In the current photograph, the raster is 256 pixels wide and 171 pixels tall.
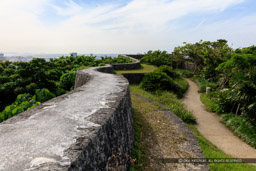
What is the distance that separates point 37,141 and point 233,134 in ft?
23.5

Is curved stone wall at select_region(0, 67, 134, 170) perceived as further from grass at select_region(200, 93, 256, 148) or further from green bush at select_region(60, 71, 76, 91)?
green bush at select_region(60, 71, 76, 91)

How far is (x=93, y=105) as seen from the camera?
2.56 meters

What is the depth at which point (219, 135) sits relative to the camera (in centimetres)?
653

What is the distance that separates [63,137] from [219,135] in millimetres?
6410

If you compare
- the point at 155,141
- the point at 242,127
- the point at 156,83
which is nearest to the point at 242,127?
the point at 242,127

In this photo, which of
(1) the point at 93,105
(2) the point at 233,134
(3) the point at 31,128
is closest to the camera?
(3) the point at 31,128

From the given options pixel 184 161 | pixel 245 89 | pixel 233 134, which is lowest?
pixel 233 134

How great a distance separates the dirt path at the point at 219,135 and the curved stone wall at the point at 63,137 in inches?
177

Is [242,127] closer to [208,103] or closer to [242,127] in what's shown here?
[242,127]

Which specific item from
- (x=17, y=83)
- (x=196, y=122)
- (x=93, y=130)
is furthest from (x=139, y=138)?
(x=17, y=83)

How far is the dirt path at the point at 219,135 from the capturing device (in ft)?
17.9

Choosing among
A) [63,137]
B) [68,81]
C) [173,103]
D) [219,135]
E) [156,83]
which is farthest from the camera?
[156,83]

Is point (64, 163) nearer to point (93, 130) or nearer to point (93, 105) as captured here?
point (93, 130)

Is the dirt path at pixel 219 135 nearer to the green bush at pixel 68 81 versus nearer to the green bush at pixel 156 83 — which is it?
the green bush at pixel 156 83
